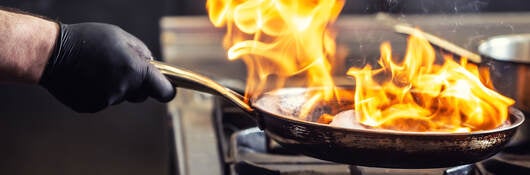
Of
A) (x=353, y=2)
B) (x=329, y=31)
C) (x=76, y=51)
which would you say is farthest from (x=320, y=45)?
(x=353, y=2)

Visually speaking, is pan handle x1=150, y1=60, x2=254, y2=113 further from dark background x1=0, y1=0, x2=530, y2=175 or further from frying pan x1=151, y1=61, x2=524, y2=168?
dark background x1=0, y1=0, x2=530, y2=175

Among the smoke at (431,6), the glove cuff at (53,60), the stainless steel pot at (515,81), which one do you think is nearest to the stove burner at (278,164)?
the stainless steel pot at (515,81)

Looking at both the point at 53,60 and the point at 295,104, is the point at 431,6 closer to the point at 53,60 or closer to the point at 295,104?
the point at 295,104

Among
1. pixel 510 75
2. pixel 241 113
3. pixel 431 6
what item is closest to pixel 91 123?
pixel 241 113

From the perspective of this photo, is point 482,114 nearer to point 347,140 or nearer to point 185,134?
point 347,140

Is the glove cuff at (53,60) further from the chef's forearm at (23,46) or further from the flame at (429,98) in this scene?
the flame at (429,98)

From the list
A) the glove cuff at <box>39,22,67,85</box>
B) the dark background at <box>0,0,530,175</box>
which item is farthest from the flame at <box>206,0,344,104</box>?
the dark background at <box>0,0,530,175</box>
